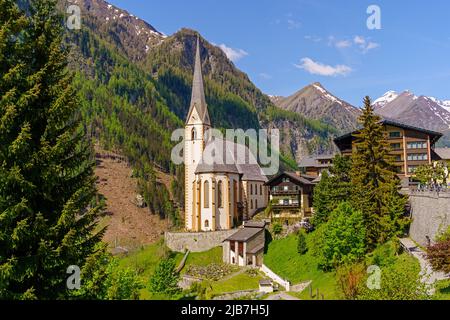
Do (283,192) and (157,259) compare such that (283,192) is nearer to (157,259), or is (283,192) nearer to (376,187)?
(157,259)

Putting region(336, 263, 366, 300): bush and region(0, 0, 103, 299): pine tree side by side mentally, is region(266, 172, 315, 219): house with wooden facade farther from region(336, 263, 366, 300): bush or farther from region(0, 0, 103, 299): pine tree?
region(0, 0, 103, 299): pine tree

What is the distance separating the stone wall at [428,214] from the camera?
38562 millimetres

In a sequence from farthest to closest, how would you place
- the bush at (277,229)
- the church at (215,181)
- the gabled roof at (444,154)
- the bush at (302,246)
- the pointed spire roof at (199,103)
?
the gabled roof at (444,154) → the pointed spire roof at (199,103) → the church at (215,181) → the bush at (277,229) → the bush at (302,246)

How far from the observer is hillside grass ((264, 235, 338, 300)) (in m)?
42.4

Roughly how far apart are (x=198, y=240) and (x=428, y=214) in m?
35.4

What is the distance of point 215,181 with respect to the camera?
74.2 m

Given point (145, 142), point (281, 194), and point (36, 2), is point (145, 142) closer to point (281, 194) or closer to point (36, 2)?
point (281, 194)

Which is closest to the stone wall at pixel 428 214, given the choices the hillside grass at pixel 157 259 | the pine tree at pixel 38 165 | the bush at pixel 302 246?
the bush at pixel 302 246

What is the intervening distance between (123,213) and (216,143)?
76962mm

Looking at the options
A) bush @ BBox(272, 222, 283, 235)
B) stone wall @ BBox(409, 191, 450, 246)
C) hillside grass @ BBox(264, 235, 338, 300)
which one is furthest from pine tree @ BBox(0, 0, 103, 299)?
bush @ BBox(272, 222, 283, 235)

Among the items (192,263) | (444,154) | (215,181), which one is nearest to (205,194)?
(215,181)

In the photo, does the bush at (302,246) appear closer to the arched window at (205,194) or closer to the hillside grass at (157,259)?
the hillside grass at (157,259)

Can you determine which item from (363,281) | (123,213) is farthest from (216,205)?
(123,213)

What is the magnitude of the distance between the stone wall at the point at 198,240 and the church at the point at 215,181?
4648 millimetres
